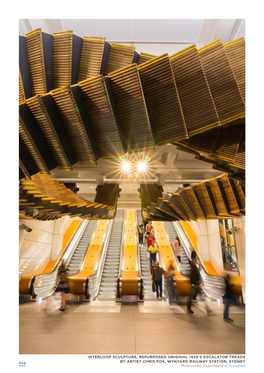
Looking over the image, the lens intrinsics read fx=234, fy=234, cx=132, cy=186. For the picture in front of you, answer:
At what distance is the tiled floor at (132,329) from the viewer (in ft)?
10.3

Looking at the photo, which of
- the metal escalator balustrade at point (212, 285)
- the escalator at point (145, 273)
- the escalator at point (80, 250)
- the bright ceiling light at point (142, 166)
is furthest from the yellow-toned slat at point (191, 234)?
the escalator at point (80, 250)

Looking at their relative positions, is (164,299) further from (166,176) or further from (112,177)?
(112,177)

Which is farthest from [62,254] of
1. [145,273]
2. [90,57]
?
[90,57]

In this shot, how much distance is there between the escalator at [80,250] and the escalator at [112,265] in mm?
1359

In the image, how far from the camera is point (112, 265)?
11.9 metres

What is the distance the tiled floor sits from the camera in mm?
3145

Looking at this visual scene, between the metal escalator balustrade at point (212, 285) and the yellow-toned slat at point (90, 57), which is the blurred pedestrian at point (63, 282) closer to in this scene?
the metal escalator balustrade at point (212, 285)

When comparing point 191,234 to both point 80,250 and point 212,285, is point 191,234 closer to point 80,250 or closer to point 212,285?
point 212,285

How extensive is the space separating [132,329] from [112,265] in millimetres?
6796

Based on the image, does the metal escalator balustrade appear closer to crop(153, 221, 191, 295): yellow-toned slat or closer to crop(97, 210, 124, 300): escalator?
crop(153, 221, 191, 295): yellow-toned slat

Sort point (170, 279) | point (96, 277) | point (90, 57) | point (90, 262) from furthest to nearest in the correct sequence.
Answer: point (90, 262) < point (96, 277) < point (170, 279) < point (90, 57)

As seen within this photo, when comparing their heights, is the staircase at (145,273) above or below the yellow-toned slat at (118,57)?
below

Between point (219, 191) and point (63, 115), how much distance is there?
4.19m
